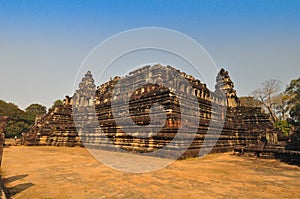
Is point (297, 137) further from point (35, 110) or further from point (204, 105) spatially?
point (35, 110)

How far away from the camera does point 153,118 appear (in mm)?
12984

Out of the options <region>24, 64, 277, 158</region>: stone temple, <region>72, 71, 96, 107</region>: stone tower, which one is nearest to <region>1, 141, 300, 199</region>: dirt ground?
<region>24, 64, 277, 158</region>: stone temple

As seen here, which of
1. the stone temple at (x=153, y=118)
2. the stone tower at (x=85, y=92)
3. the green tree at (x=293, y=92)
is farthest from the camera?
the green tree at (x=293, y=92)

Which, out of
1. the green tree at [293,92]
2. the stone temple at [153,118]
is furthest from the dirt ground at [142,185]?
the green tree at [293,92]

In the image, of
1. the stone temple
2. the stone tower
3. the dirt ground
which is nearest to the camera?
the dirt ground

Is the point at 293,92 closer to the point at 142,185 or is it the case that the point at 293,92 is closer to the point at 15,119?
the point at 142,185

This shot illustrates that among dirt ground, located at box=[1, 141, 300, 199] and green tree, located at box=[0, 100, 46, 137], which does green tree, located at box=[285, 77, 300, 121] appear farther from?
green tree, located at box=[0, 100, 46, 137]

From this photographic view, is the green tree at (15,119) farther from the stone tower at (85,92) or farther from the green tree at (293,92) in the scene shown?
the green tree at (293,92)

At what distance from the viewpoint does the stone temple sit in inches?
489

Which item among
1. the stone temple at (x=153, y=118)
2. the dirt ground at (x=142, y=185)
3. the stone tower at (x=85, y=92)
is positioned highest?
the stone tower at (x=85, y=92)

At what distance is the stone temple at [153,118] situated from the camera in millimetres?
12414

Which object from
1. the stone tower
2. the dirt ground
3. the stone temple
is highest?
the stone tower

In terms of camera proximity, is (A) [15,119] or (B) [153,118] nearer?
(B) [153,118]

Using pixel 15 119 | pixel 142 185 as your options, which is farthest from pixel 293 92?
pixel 15 119
